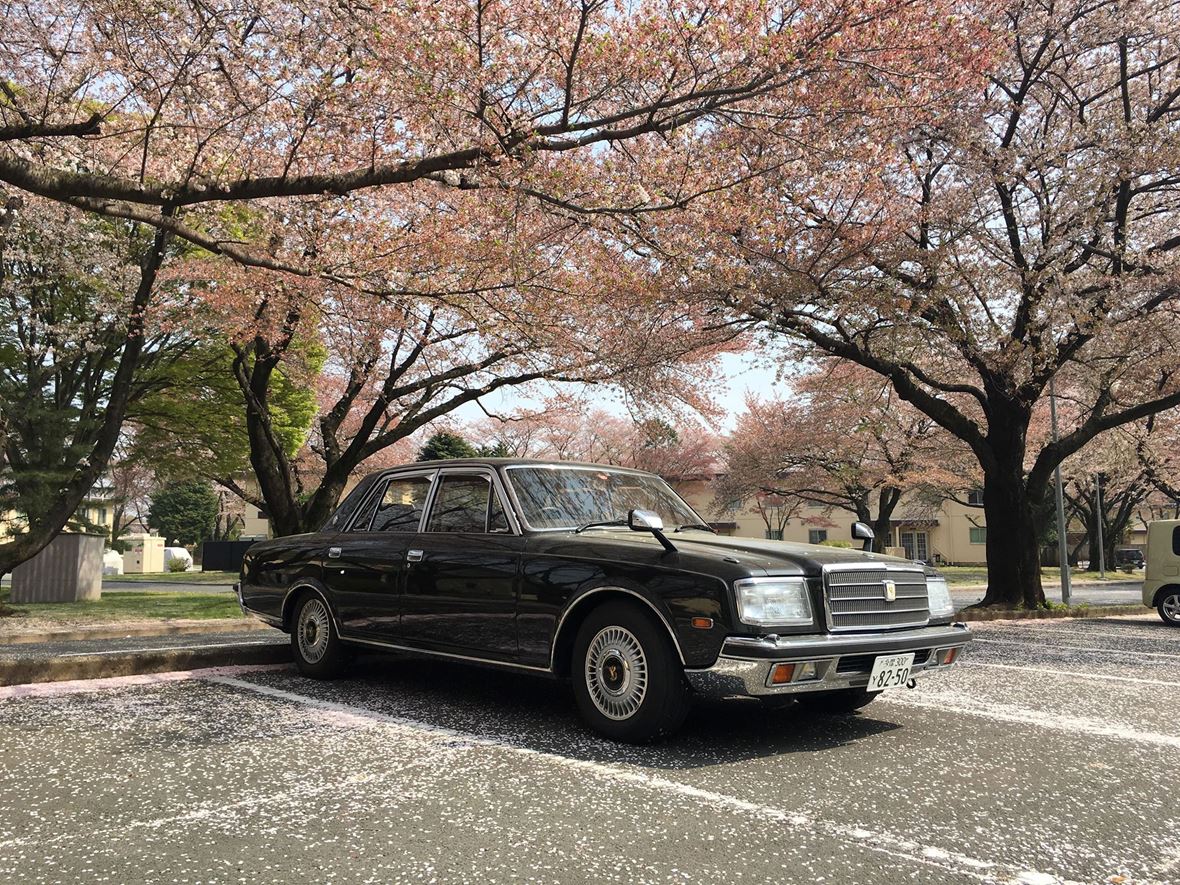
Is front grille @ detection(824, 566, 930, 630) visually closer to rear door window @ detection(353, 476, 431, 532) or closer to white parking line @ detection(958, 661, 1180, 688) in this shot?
rear door window @ detection(353, 476, 431, 532)

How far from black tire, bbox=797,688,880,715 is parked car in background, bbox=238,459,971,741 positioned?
1 centimetres

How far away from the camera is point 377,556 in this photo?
19.0 feet

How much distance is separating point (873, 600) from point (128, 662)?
5.30 meters

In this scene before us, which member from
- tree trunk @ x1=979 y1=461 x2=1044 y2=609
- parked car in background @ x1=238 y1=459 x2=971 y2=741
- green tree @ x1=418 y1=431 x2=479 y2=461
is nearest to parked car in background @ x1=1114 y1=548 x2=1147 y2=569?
green tree @ x1=418 y1=431 x2=479 y2=461

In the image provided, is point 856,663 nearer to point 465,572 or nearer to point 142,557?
point 465,572

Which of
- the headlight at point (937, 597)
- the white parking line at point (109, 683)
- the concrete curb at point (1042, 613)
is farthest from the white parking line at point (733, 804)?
the concrete curb at point (1042, 613)

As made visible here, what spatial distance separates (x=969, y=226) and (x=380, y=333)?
1058 centimetres

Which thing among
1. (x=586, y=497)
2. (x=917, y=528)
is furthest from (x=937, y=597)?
(x=917, y=528)

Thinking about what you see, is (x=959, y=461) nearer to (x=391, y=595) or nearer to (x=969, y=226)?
(x=969, y=226)

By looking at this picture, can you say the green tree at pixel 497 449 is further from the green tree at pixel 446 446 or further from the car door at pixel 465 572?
the car door at pixel 465 572

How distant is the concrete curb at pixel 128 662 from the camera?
5.93m

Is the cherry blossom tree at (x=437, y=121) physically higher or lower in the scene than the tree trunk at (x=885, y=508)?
higher

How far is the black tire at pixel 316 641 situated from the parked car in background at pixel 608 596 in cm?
2

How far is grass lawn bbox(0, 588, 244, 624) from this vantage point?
13.8m
